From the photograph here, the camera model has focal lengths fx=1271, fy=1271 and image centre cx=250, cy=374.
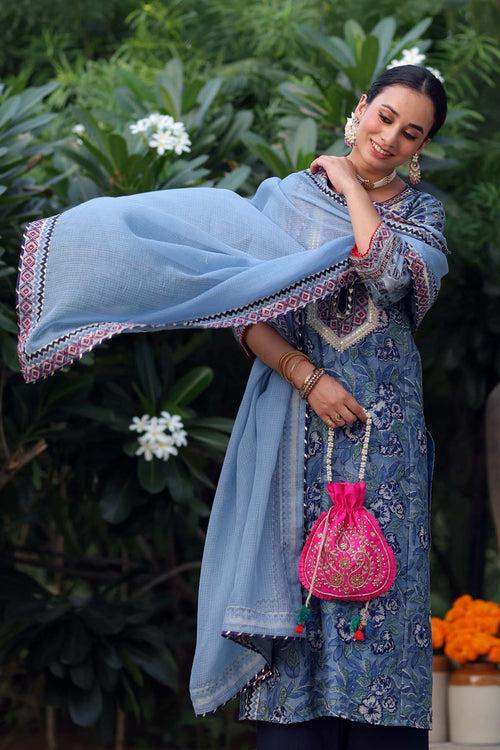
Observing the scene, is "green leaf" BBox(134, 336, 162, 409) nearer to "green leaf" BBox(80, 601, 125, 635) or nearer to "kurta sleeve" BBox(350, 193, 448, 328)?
"green leaf" BBox(80, 601, 125, 635)

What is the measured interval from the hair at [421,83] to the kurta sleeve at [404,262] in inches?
6.0

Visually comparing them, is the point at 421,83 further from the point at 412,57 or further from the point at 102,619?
the point at 102,619

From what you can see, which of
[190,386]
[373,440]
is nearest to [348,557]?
[373,440]

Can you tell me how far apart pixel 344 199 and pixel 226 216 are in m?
0.21

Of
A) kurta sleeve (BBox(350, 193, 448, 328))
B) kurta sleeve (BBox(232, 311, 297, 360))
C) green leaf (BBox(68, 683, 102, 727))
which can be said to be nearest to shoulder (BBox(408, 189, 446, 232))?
kurta sleeve (BBox(350, 193, 448, 328))

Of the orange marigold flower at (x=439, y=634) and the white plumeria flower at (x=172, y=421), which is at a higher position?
the white plumeria flower at (x=172, y=421)

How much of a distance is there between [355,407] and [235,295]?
28cm

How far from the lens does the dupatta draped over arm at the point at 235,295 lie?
2.15 metres

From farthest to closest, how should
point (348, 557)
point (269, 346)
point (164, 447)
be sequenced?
point (164, 447)
point (269, 346)
point (348, 557)

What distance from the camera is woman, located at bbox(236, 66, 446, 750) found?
218 cm

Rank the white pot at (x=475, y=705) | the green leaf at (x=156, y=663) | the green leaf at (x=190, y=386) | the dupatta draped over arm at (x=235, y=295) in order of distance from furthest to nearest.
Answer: the green leaf at (x=156, y=663), the green leaf at (x=190, y=386), the white pot at (x=475, y=705), the dupatta draped over arm at (x=235, y=295)

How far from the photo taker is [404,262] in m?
2.20

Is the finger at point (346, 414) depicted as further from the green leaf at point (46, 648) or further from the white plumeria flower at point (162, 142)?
A: the green leaf at point (46, 648)

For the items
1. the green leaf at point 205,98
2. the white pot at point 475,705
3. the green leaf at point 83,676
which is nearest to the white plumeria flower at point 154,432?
the green leaf at point 83,676
